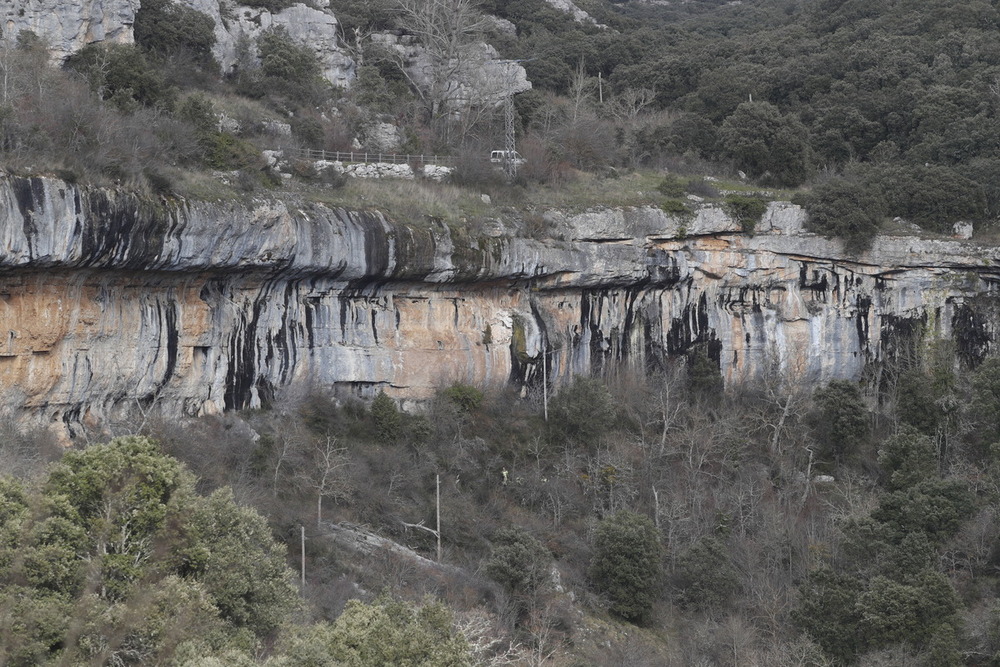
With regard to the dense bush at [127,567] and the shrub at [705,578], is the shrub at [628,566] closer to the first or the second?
the shrub at [705,578]

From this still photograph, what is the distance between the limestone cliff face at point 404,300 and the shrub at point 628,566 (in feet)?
30.8

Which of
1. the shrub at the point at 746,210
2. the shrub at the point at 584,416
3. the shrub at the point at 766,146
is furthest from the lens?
the shrub at the point at 766,146

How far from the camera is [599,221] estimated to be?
1682 inches

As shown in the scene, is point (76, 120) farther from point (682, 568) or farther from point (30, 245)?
point (682, 568)

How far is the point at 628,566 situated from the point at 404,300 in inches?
468

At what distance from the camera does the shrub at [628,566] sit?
1252 inches

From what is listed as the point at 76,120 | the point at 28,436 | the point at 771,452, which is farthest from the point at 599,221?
the point at 28,436

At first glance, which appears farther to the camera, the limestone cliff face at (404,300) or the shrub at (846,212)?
the shrub at (846,212)

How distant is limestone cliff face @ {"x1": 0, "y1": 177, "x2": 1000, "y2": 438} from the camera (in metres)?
30.2

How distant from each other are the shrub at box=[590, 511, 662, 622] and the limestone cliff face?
9.38 m

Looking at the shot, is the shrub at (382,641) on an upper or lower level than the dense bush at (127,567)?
lower

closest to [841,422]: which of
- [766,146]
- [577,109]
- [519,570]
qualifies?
[766,146]

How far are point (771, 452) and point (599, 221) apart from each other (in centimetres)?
970

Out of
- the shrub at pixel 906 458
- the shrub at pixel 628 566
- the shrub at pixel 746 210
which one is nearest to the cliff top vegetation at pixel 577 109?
the shrub at pixel 746 210
